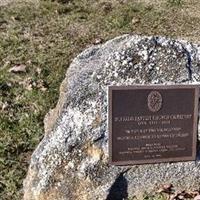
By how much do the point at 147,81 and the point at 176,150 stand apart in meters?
0.57

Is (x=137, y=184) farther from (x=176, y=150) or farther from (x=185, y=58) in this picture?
(x=185, y=58)

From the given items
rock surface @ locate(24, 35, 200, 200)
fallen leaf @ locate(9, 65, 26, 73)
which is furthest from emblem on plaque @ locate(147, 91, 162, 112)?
fallen leaf @ locate(9, 65, 26, 73)

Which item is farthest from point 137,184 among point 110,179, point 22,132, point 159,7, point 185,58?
point 159,7

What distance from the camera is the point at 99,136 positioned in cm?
457

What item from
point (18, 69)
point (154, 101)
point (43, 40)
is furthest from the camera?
point (43, 40)

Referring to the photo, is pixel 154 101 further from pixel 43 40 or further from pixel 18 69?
pixel 43 40

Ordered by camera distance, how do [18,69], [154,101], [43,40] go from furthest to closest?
[43,40], [18,69], [154,101]

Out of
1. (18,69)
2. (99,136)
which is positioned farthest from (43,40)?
(99,136)

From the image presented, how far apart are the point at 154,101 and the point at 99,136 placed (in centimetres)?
48

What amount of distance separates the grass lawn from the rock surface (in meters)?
0.28

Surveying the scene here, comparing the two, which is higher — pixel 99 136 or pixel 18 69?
pixel 18 69

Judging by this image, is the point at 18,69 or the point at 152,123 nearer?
the point at 152,123

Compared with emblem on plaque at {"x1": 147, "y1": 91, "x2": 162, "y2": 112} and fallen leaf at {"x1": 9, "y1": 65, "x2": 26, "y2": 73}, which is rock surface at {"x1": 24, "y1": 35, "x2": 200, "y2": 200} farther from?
fallen leaf at {"x1": 9, "y1": 65, "x2": 26, "y2": 73}

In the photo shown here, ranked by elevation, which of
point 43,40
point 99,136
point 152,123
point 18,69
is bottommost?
point 99,136
